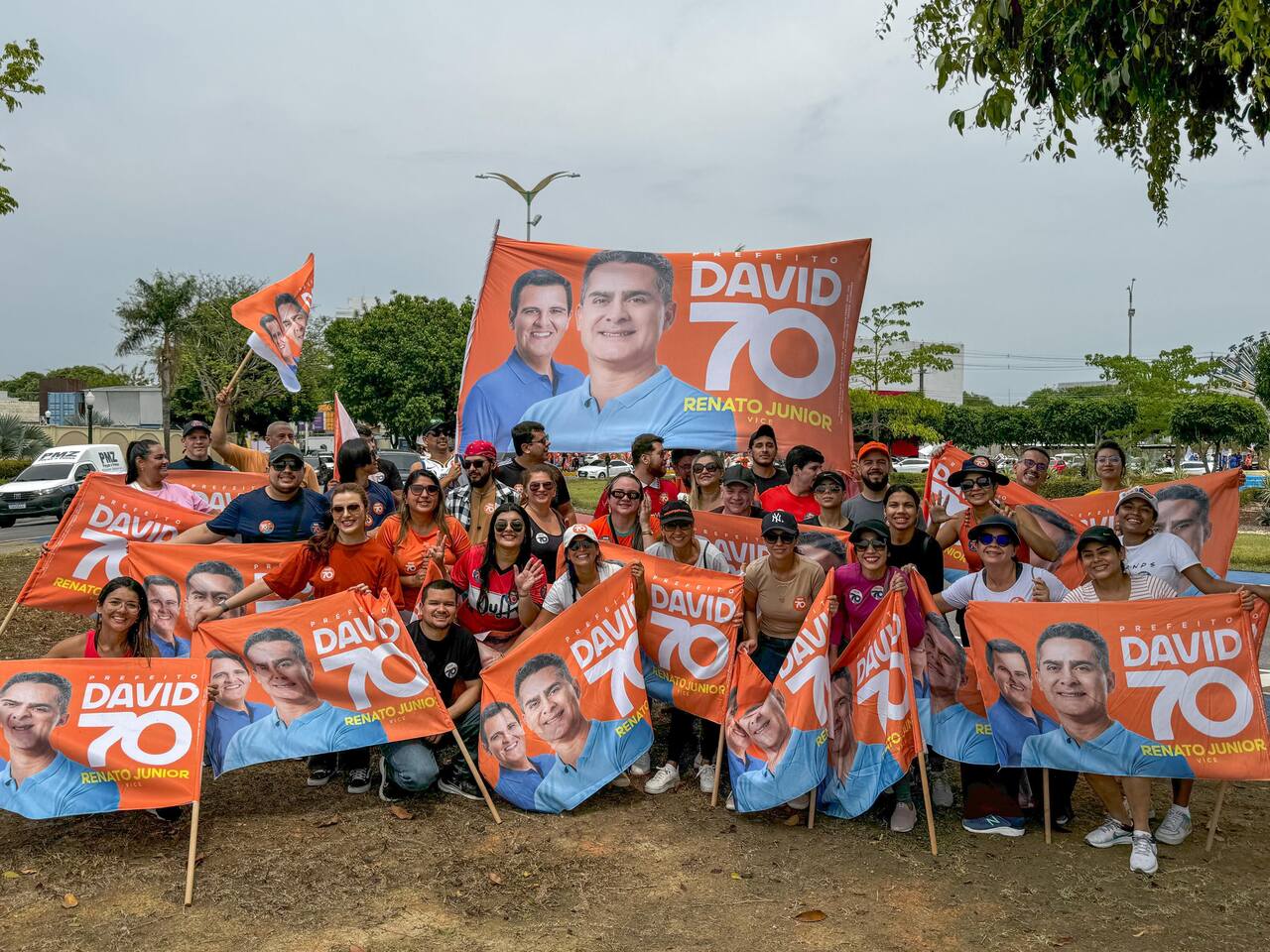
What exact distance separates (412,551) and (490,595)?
1.91ft

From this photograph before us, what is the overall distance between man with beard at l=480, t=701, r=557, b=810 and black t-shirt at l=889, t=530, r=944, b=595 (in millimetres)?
2335

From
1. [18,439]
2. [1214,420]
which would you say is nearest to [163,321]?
[18,439]

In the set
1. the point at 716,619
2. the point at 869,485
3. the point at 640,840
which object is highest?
the point at 869,485

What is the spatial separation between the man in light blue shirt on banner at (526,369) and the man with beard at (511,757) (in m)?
2.75

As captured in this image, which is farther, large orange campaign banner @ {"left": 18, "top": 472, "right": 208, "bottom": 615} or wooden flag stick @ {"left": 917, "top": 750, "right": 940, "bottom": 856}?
large orange campaign banner @ {"left": 18, "top": 472, "right": 208, "bottom": 615}

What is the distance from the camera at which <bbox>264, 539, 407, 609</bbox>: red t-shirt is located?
258 inches

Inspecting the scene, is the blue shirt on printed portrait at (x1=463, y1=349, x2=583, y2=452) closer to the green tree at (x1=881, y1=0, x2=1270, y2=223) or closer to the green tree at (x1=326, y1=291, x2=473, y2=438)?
the green tree at (x1=881, y1=0, x2=1270, y2=223)

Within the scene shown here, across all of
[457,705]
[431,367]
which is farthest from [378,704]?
[431,367]

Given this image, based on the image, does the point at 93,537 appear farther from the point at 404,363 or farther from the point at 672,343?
the point at 404,363

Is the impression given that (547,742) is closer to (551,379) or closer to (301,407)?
(551,379)

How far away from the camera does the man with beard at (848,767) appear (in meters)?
5.91

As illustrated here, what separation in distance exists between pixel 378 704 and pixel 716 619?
205 centimetres

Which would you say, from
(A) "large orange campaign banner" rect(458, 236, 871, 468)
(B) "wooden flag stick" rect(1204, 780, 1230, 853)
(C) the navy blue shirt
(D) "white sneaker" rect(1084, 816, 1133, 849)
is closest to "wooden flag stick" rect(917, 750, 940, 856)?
(D) "white sneaker" rect(1084, 816, 1133, 849)

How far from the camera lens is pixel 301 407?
60781 mm
